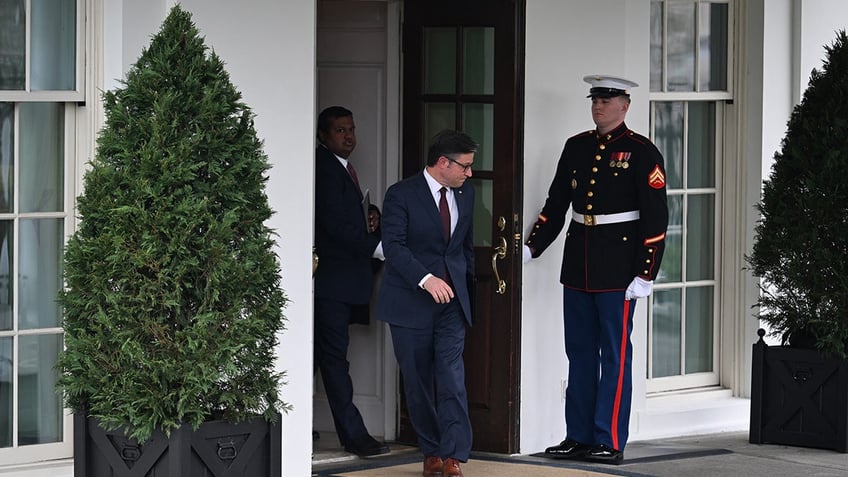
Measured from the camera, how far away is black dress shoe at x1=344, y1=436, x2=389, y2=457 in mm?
7914

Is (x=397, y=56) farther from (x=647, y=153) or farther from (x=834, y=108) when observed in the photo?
(x=834, y=108)

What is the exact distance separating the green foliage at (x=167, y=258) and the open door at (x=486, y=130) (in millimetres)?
2651

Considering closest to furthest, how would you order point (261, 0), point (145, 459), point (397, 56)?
1. point (145, 459)
2. point (261, 0)
3. point (397, 56)

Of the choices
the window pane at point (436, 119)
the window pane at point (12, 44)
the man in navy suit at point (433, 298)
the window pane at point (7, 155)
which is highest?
the window pane at point (12, 44)

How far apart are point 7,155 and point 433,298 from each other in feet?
6.43

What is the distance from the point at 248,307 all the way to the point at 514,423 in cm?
287

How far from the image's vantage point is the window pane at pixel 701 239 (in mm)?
9086

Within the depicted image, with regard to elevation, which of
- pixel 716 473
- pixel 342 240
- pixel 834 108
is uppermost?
pixel 834 108

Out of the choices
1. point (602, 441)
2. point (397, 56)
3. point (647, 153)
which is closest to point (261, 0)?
point (397, 56)

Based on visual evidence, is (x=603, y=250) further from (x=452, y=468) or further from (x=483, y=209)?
(x=452, y=468)

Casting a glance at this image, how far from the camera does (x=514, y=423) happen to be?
7.98m

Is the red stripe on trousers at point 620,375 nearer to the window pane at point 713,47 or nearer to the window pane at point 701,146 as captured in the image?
the window pane at point 701,146

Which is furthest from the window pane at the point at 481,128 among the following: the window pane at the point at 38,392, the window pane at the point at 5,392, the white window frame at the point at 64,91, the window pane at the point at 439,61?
the window pane at the point at 5,392

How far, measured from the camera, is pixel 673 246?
9.03 metres
